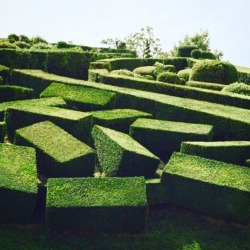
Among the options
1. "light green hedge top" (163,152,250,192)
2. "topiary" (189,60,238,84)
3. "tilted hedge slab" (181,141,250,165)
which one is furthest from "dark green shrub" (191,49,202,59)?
"light green hedge top" (163,152,250,192)

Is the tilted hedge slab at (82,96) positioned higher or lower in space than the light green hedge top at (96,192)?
higher

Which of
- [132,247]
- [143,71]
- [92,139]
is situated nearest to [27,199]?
[132,247]

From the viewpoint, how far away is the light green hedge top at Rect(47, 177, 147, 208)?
8.66 meters

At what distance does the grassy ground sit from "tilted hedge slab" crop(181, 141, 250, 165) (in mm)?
2065

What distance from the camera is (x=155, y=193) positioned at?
404 inches

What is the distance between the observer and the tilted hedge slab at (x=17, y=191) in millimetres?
8617

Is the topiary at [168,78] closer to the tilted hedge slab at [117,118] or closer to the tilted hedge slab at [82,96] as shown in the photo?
the tilted hedge slab at [82,96]

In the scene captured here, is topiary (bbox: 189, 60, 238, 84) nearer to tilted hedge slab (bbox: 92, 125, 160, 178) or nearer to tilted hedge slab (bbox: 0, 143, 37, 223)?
tilted hedge slab (bbox: 92, 125, 160, 178)

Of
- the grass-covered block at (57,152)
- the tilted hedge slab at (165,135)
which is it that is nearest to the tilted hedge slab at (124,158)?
the grass-covered block at (57,152)

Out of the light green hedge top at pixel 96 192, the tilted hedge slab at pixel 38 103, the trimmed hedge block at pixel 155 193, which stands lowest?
the trimmed hedge block at pixel 155 193

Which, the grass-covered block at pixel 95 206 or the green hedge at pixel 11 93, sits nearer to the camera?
the grass-covered block at pixel 95 206

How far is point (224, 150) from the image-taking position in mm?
11508

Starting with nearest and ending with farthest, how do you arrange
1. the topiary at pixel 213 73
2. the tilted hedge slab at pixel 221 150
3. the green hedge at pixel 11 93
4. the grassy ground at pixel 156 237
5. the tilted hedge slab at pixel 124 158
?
1. the grassy ground at pixel 156 237
2. the tilted hedge slab at pixel 124 158
3. the tilted hedge slab at pixel 221 150
4. the green hedge at pixel 11 93
5. the topiary at pixel 213 73

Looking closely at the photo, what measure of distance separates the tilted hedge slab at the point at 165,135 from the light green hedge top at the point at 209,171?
1.79 metres
